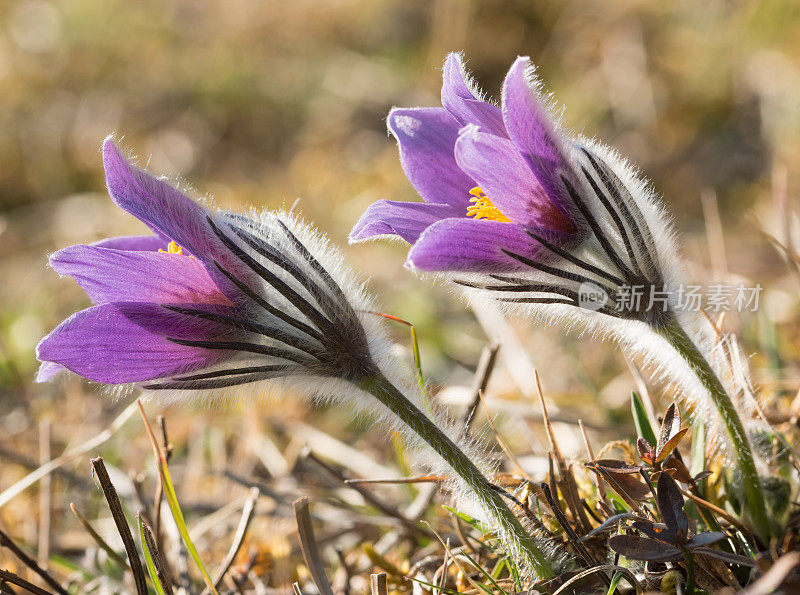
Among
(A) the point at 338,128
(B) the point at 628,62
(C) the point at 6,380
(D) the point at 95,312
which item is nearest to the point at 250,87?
(A) the point at 338,128

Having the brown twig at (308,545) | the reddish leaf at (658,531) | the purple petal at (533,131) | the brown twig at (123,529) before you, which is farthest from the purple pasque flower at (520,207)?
the brown twig at (123,529)

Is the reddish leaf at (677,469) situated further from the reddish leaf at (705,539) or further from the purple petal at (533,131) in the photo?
the purple petal at (533,131)

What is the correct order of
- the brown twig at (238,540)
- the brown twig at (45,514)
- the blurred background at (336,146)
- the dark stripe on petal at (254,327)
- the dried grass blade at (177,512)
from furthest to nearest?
1. the blurred background at (336,146)
2. the brown twig at (45,514)
3. the brown twig at (238,540)
4. the dried grass blade at (177,512)
5. the dark stripe on petal at (254,327)

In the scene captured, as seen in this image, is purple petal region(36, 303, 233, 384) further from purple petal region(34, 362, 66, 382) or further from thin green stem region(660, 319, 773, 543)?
thin green stem region(660, 319, 773, 543)

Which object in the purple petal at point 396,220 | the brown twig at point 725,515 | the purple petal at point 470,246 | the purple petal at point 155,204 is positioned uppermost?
the purple petal at point 155,204

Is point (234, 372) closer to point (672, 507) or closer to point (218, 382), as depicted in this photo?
point (218, 382)

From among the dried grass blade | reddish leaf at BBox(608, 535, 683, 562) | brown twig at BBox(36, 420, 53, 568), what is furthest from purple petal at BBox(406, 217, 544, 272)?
brown twig at BBox(36, 420, 53, 568)

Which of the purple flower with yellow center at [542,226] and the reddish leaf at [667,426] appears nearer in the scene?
the purple flower with yellow center at [542,226]
